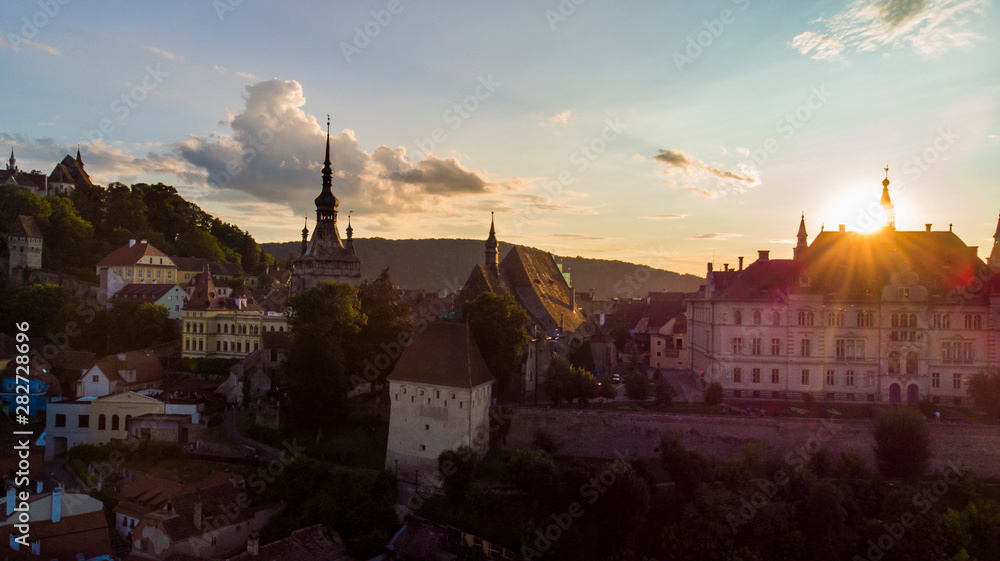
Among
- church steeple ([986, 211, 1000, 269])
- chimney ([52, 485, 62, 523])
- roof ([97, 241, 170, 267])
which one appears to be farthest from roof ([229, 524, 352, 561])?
roof ([97, 241, 170, 267])

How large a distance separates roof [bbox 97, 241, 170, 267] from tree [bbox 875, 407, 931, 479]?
63994 mm

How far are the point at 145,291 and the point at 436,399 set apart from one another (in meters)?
40.2

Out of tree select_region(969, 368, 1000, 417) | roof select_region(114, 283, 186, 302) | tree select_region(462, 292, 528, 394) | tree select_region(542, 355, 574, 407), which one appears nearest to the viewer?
tree select_region(969, 368, 1000, 417)

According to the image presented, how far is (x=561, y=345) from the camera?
47375mm

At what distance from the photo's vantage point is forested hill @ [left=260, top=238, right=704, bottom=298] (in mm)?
137000

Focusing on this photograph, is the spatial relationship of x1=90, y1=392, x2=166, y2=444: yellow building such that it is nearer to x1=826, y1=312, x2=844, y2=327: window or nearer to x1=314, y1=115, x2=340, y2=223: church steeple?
x1=314, y1=115, x2=340, y2=223: church steeple

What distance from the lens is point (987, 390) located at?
32969 mm

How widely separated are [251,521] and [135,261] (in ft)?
137

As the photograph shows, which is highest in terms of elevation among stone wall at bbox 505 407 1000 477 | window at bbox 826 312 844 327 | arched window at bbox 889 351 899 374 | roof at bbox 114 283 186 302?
roof at bbox 114 283 186 302

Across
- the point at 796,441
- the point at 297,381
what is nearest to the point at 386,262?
the point at 297,381

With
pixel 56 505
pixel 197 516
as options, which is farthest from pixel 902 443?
pixel 56 505

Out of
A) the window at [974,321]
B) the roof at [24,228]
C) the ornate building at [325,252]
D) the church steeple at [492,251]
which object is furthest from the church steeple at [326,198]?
the window at [974,321]

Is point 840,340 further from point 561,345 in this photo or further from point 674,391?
point 561,345

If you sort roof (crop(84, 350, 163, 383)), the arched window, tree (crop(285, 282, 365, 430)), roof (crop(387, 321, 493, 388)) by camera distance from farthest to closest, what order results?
roof (crop(84, 350, 163, 383)) → the arched window → tree (crop(285, 282, 365, 430)) → roof (crop(387, 321, 493, 388))
